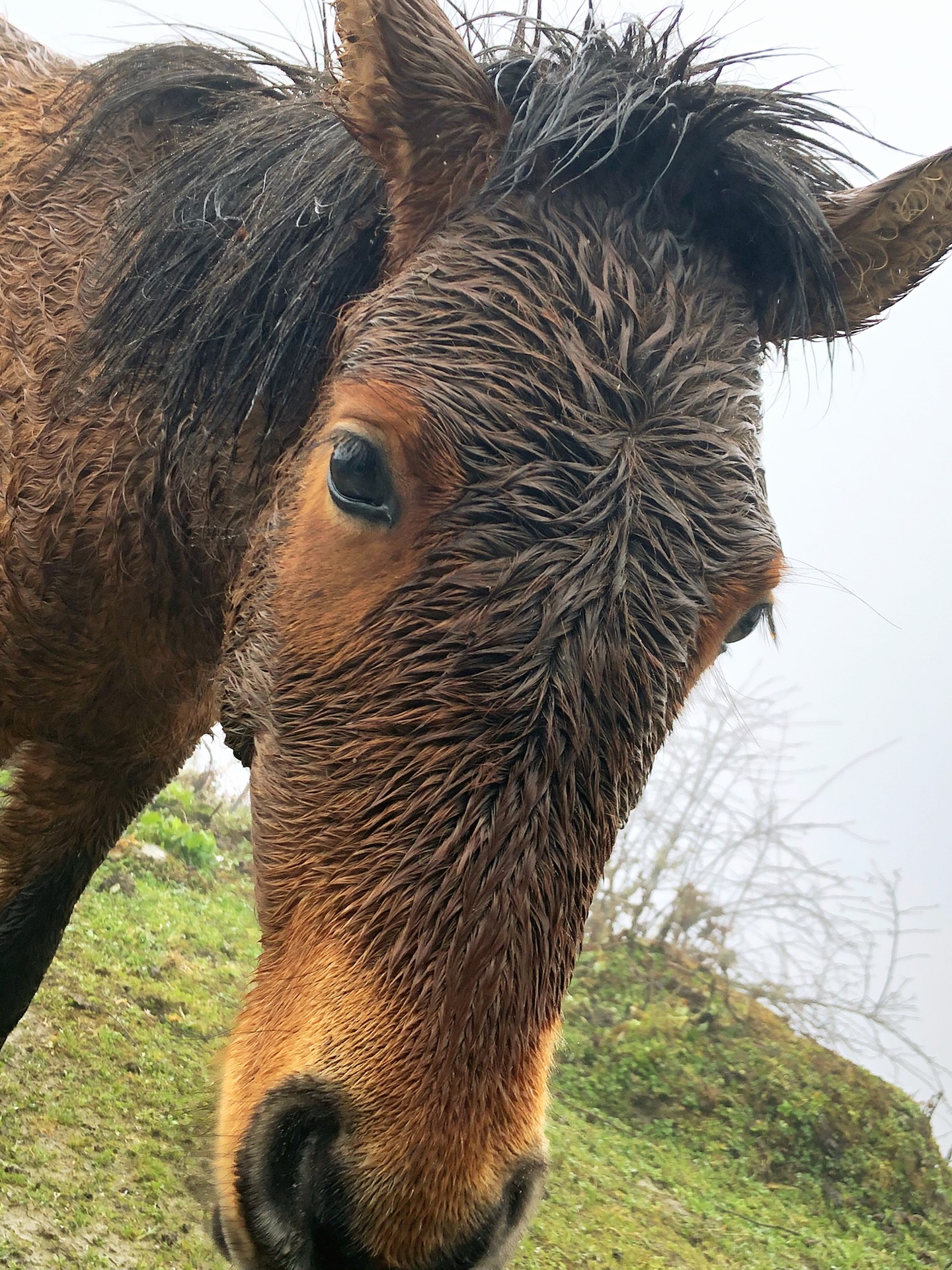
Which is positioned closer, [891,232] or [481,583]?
[481,583]

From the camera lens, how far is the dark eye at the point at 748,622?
1868 millimetres

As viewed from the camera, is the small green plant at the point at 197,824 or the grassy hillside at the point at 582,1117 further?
the small green plant at the point at 197,824

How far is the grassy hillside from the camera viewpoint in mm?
2939

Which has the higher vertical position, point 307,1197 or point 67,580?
point 67,580

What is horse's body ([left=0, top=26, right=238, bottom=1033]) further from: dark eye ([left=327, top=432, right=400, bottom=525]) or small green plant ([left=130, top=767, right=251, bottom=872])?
small green plant ([left=130, top=767, right=251, bottom=872])

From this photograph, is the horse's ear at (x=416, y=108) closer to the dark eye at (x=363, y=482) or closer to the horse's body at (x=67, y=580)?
the dark eye at (x=363, y=482)

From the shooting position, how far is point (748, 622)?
6.31ft

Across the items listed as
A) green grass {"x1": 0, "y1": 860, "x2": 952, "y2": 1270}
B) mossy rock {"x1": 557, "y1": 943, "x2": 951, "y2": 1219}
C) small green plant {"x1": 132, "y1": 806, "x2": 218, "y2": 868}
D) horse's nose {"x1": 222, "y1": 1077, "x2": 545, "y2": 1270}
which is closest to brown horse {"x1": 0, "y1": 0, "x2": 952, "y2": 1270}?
horse's nose {"x1": 222, "y1": 1077, "x2": 545, "y2": 1270}

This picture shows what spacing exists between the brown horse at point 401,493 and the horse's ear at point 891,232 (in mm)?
10

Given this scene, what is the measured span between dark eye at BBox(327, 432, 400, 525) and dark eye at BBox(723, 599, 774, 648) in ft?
2.45

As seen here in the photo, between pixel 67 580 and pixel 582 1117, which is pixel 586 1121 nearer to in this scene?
pixel 582 1117

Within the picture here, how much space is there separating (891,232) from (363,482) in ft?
4.66

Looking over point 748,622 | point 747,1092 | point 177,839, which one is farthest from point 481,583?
point 747,1092

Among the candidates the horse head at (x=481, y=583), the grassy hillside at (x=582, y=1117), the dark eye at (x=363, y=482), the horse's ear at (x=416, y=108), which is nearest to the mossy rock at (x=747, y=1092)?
the grassy hillside at (x=582, y=1117)
